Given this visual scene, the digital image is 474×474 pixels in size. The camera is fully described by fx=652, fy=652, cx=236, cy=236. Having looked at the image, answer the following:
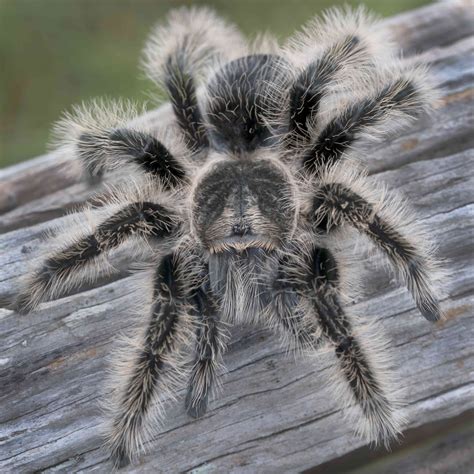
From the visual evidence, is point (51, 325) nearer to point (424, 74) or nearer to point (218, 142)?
point (218, 142)

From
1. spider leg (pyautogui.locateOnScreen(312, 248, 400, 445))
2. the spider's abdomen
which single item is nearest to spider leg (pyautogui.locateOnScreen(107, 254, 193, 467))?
spider leg (pyautogui.locateOnScreen(312, 248, 400, 445))

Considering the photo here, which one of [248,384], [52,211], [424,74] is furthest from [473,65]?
[52,211]

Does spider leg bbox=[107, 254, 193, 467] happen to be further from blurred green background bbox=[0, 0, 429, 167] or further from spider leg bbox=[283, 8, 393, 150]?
blurred green background bbox=[0, 0, 429, 167]

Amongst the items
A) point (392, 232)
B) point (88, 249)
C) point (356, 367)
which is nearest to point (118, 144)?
point (88, 249)

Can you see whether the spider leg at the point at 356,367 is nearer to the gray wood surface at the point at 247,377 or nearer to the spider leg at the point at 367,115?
the gray wood surface at the point at 247,377

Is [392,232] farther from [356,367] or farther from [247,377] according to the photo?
[247,377]

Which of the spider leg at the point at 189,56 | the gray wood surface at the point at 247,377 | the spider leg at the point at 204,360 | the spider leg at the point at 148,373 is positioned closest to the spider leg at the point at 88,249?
the gray wood surface at the point at 247,377
